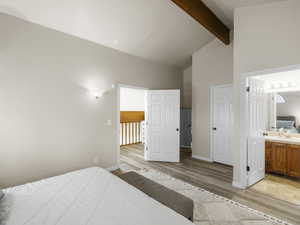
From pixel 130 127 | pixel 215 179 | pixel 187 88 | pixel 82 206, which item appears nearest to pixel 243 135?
pixel 215 179

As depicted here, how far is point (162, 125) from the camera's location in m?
4.30

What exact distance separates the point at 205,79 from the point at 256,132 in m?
2.01

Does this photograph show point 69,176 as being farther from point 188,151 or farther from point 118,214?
point 188,151

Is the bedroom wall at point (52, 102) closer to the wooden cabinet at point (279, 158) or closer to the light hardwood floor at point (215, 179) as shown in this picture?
the light hardwood floor at point (215, 179)

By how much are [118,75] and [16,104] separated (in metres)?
2.05

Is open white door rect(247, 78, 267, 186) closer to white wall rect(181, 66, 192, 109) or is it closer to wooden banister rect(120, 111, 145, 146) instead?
white wall rect(181, 66, 192, 109)

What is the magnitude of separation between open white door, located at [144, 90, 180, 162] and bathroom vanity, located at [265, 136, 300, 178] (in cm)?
→ 211

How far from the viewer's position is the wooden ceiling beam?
253 centimetres

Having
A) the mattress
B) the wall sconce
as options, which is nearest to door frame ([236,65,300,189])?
the mattress

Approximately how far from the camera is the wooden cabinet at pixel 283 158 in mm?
2955

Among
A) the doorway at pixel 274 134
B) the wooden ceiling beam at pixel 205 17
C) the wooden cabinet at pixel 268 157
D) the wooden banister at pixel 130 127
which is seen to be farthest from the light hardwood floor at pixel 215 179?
the wooden ceiling beam at pixel 205 17

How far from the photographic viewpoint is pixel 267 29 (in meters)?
2.48

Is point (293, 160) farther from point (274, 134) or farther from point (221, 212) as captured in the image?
point (221, 212)

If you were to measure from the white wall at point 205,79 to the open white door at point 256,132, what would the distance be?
962 mm
